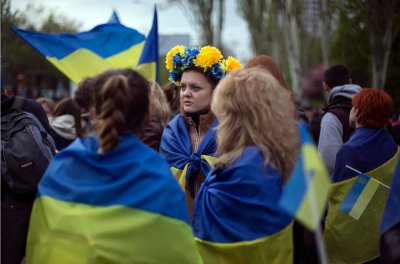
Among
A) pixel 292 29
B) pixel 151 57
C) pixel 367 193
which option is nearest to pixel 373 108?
pixel 367 193

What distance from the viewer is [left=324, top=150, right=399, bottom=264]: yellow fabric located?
16.0 ft

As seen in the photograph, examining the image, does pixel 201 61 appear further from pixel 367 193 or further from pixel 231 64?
pixel 367 193

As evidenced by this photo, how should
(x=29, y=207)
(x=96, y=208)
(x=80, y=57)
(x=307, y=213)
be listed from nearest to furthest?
1. (x=307, y=213)
2. (x=96, y=208)
3. (x=29, y=207)
4. (x=80, y=57)

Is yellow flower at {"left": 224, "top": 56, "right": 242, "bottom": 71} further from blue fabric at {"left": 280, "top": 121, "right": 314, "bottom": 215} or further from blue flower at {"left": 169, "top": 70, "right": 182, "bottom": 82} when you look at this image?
blue fabric at {"left": 280, "top": 121, "right": 314, "bottom": 215}

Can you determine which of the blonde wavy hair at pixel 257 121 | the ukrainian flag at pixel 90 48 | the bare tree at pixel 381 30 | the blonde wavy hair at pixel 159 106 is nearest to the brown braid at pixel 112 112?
the blonde wavy hair at pixel 257 121

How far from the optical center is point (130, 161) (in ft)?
9.54

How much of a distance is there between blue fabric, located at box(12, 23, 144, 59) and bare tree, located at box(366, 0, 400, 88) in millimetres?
4666

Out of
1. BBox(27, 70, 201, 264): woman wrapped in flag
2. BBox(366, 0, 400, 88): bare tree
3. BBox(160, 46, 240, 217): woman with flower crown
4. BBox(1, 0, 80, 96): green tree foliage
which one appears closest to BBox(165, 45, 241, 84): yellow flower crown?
BBox(160, 46, 240, 217): woman with flower crown

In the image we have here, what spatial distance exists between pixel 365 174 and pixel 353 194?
61 cm

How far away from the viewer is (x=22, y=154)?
4512 mm

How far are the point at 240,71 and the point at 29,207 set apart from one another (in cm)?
198

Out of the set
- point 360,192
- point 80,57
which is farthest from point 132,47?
point 360,192

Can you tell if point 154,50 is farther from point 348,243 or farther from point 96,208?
point 96,208

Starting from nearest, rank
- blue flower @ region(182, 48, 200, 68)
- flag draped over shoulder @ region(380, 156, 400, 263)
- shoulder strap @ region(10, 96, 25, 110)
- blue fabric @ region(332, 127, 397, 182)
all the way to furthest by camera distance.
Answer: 1. flag draped over shoulder @ region(380, 156, 400, 263)
2. shoulder strap @ region(10, 96, 25, 110)
3. blue flower @ region(182, 48, 200, 68)
4. blue fabric @ region(332, 127, 397, 182)
